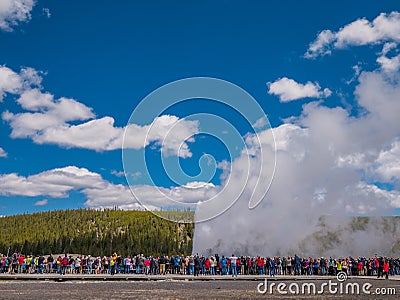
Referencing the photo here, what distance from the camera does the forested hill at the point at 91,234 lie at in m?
134

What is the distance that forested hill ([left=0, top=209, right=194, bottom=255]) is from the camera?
133500 millimetres

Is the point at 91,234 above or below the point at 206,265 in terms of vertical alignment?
above

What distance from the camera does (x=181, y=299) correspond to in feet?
60.6

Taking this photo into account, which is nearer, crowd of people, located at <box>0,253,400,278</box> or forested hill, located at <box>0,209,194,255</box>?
crowd of people, located at <box>0,253,400,278</box>

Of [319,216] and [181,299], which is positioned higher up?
[319,216]

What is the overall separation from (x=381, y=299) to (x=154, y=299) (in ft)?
26.2

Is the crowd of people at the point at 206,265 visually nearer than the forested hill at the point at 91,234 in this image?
Yes

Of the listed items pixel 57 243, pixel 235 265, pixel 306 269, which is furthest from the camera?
pixel 57 243

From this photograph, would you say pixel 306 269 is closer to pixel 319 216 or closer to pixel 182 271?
pixel 182 271

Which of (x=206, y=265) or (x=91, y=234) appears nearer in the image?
(x=206, y=265)

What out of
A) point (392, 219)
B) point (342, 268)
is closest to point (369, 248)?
point (392, 219)

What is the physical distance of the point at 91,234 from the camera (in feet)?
516

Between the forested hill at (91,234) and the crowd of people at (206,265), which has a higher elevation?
the forested hill at (91,234)

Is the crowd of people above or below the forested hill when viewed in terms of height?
below
